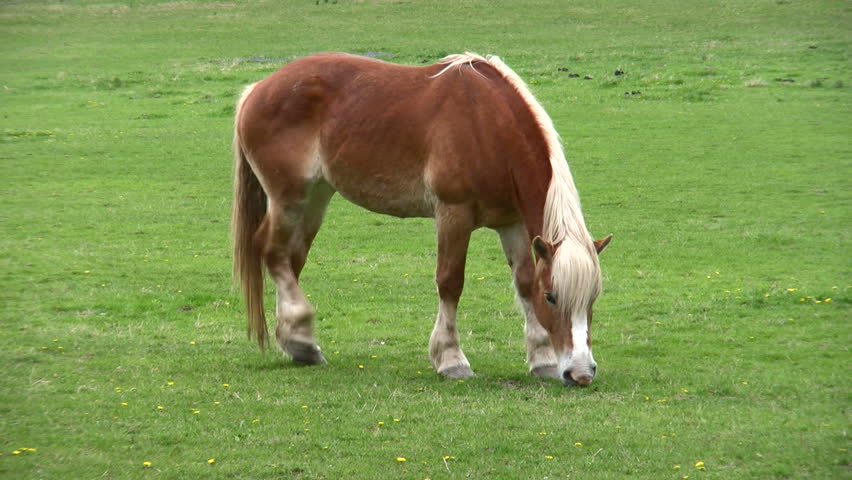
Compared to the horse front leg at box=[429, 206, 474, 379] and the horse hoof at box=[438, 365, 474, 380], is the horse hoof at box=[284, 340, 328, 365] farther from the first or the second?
the horse hoof at box=[438, 365, 474, 380]

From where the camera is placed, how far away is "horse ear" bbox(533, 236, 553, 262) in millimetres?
6797

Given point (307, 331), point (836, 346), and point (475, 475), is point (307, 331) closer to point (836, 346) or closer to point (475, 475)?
point (475, 475)

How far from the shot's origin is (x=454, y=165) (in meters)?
7.30

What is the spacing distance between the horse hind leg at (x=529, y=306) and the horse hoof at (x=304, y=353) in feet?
5.27

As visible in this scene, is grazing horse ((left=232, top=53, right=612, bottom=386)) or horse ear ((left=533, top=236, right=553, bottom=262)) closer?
horse ear ((left=533, top=236, right=553, bottom=262))

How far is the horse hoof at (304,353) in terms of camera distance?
794cm

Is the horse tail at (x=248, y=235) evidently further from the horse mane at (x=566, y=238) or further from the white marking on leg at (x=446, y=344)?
the horse mane at (x=566, y=238)

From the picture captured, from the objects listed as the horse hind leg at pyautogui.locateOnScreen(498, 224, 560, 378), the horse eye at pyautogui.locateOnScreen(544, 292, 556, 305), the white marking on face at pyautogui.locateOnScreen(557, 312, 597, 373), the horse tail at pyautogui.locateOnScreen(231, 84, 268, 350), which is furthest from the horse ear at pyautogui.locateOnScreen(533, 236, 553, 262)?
the horse tail at pyautogui.locateOnScreen(231, 84, 268, 350)

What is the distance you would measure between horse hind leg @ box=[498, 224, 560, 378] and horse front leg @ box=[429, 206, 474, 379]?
0.39m

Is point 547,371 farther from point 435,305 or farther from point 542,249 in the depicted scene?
point 435,305

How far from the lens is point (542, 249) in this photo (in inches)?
270

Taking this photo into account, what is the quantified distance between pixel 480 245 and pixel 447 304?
18.3ft

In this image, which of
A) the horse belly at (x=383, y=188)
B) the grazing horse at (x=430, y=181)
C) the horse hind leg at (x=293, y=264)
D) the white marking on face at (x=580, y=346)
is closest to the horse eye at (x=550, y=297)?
the grazing horse at (x=430, y=181)

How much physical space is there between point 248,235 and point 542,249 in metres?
2.72
